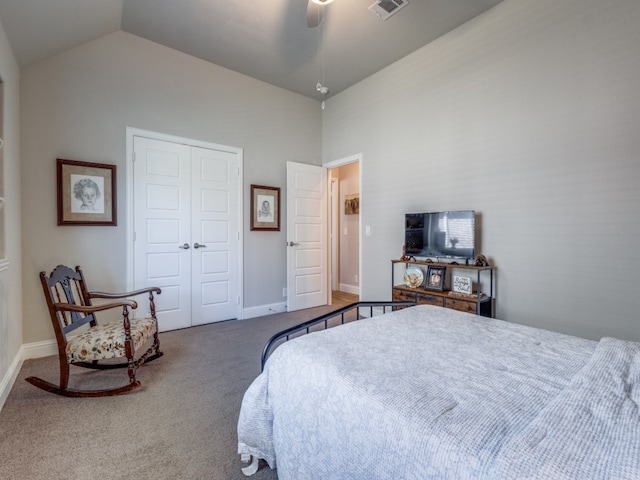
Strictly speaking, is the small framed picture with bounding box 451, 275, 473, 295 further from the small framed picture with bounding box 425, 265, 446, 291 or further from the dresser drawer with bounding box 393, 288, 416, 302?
the dresser drawer with bounding box 393, 288, 416, 302

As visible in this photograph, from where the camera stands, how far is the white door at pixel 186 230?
337 centimetres

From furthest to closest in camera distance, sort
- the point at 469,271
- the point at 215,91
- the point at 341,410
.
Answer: the point at 215,91
the point at 469,271
the point at 341,410

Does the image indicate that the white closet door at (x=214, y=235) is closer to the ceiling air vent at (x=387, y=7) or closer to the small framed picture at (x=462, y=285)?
the ceiling air vent at (x=387, y=7)

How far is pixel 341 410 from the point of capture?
1.00 m

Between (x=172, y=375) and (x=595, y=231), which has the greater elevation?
(x=595, y=231)

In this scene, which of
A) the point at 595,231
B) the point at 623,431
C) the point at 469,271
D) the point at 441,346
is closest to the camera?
the point at 623,431

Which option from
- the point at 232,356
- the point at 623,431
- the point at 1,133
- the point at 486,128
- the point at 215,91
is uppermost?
the point at 215,91

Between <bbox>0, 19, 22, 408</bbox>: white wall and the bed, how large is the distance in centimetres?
201

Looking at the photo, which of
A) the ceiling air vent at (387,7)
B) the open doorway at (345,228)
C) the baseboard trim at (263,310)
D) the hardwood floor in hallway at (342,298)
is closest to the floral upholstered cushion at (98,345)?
the baseboard trim at (263,310)

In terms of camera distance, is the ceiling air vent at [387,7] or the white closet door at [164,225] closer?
the ceiling air vent at [387,7]

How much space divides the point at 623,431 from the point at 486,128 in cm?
280

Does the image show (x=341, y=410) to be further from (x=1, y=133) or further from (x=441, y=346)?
(x=1, y=133)

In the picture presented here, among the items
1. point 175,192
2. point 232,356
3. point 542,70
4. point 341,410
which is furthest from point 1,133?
point 542,70

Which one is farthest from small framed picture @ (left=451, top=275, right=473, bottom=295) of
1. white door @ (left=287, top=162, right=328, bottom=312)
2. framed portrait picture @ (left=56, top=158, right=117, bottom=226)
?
framed portrait picture @ (left=56, top=158, right=117, bottom=226)
